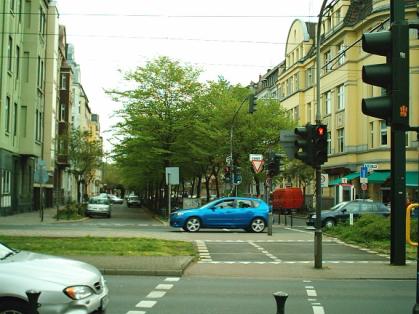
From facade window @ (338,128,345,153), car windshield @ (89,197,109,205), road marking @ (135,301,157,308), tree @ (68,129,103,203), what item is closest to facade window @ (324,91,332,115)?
facade window @ (338,128,345,153)

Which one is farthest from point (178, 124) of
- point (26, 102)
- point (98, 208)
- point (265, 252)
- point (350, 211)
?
point (265, 252)

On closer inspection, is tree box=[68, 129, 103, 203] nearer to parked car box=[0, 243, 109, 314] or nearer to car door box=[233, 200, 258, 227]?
car door box=[233, 200, 258, 227]

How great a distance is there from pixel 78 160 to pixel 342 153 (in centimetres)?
2298

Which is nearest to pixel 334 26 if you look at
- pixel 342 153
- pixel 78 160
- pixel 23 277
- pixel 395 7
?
pixel 342 153

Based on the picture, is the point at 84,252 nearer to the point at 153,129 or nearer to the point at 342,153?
the point at 153,129

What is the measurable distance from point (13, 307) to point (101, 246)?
459 inches

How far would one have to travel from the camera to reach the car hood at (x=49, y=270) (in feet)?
21.0

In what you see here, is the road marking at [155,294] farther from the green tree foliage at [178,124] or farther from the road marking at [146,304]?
the green tree foliage at [178,124]

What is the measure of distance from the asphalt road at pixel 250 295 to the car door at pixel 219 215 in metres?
14.6

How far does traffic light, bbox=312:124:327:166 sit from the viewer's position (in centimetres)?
1424

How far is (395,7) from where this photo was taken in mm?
13602

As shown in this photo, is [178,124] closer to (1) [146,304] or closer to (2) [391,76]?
(1) [146,304]

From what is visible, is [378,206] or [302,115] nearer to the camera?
[378,206]

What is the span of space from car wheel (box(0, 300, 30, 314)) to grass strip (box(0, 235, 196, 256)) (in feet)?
31.7
